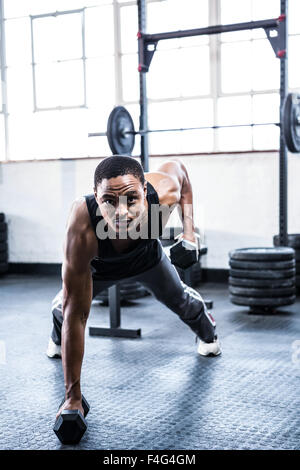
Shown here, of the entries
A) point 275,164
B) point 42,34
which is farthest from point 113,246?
point 42,34

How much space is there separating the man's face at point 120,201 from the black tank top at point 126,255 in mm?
119

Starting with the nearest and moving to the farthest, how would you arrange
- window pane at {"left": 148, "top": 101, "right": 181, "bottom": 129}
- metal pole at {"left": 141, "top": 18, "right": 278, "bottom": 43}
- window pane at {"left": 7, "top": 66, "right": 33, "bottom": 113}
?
1. metal pole at {"left": 141, "top": 18, "right": 278, "bottom": 43}
2. window pane at {"left": 148, "top": 101, "right": 181, "bottom": 129}
3. window pane at {"left": 7, "top": 66, "right": 33, "bottom": 113}

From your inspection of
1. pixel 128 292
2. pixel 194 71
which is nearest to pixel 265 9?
pixel 194 71

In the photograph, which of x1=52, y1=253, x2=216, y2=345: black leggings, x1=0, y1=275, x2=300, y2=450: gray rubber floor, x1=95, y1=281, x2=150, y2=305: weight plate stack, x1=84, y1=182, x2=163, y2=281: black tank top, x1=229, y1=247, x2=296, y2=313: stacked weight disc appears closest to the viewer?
x1=0, y1=275, x2=300, y2=450: gray rubber floor

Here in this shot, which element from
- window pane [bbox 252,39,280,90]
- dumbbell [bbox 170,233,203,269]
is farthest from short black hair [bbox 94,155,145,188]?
window pane [bbox 252,39,280,90]

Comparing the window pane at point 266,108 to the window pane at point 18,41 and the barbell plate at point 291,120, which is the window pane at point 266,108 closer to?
the barbell plate at point 291,120

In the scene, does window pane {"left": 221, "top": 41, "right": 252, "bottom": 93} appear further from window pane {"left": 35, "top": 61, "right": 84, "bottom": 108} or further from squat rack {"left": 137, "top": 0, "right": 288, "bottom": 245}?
window pane {"left": 35, "top": 61, "right": 84, "bottom": 108}

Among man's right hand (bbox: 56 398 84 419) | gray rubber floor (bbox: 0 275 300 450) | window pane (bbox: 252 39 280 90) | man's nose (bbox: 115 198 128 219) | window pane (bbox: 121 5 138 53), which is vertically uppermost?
window pane (bbox: 121 5 138 53)

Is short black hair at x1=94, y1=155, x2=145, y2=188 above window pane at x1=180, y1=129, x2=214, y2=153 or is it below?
below

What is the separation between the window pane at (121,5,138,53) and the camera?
5570 millimetres

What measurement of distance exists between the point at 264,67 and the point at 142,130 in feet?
4.81

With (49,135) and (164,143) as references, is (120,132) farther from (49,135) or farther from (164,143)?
(49,135)

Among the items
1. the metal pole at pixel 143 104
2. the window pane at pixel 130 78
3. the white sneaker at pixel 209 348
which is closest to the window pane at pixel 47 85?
the window pane at pixel 130 78

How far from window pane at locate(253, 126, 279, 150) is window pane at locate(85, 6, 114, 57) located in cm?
170
